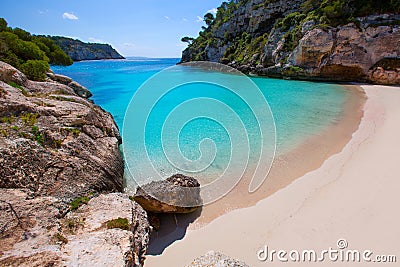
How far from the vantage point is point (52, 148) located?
20.7ft

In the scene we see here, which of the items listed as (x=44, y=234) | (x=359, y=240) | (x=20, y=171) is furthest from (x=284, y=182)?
(x=20, y=171)

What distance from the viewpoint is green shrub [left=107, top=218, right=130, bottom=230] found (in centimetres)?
420

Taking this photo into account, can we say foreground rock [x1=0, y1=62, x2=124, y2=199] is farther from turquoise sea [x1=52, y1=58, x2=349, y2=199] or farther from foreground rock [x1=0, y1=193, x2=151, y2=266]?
turquoise sea [x1=52, y1=58, x2=349, y2=199]

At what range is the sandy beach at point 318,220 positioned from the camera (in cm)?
516

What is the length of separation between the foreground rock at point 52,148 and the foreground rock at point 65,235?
0.62 m

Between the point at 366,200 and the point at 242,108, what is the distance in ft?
48.6

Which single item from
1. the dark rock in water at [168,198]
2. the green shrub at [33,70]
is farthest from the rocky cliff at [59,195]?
the green shrub at [33,70]

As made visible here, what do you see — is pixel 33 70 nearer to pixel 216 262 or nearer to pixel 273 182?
pixel 273 182

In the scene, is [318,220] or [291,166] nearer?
[318,220]
